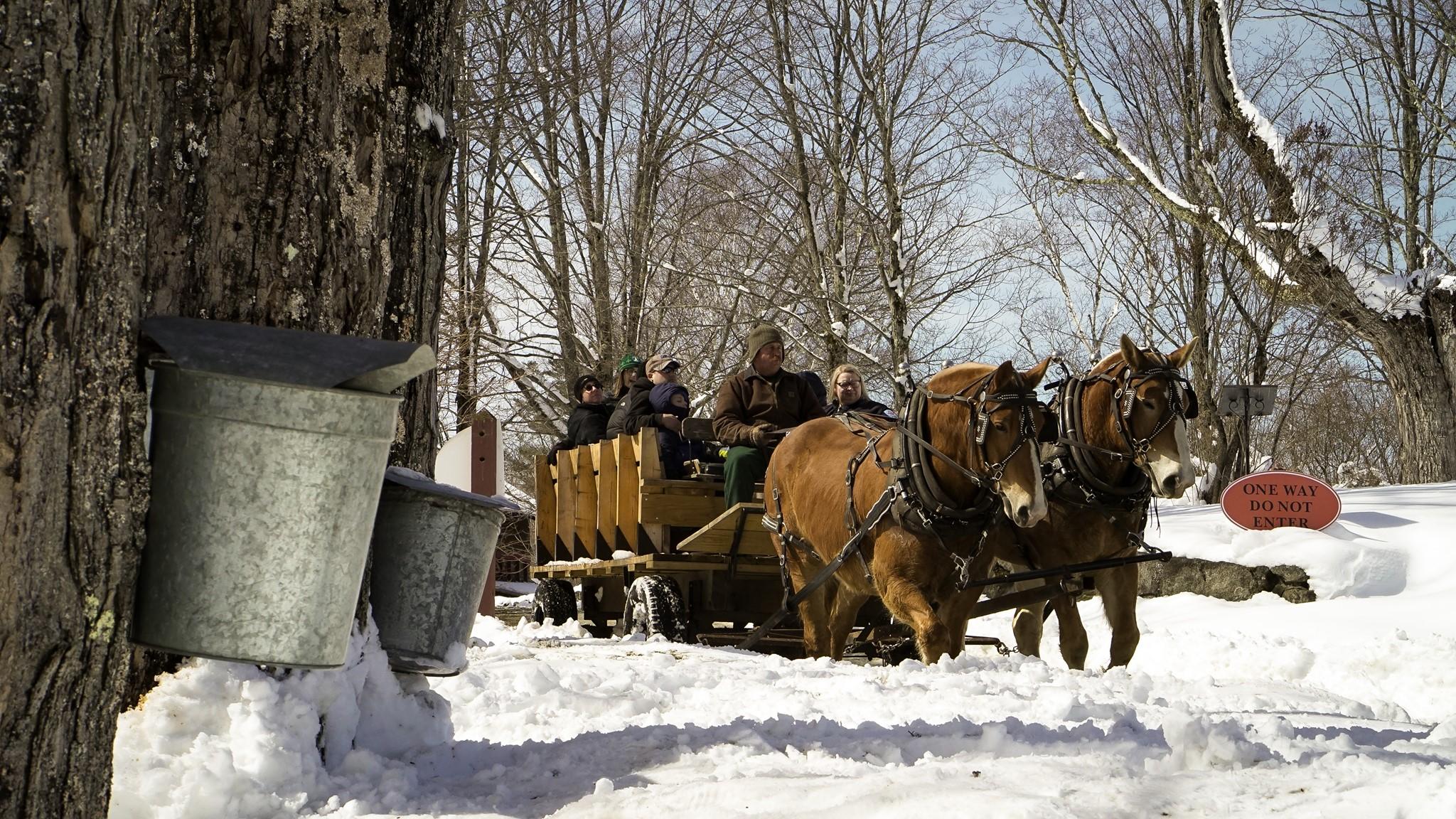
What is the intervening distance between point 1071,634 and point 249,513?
22.0ft

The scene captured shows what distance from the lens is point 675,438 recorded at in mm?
11992

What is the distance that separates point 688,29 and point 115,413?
71.3ft

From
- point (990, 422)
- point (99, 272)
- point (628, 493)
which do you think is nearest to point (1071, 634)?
point (990, 422)

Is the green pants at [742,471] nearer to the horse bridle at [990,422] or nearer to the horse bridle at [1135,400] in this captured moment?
the horse bridle at [1135,400]

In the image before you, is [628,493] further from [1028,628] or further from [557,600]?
[1028,628]

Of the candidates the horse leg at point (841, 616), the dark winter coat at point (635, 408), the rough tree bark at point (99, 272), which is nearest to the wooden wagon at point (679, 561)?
the dark winter coat at point (635, 408)

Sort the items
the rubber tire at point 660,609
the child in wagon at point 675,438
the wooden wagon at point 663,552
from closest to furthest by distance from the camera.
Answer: the rubber tire at point 660,609 < the wooden wagon at point 663,552 < the child in wagon at point 675,438

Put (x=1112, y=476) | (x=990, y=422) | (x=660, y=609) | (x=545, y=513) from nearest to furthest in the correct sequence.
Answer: (x=990, y=422) < (x=1112, y=476) < (x=660, y=609) < (x=545, y=513)

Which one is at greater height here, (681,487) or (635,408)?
(635,408)

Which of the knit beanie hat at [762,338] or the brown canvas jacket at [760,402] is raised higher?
the knit beanie hat at [762,338]

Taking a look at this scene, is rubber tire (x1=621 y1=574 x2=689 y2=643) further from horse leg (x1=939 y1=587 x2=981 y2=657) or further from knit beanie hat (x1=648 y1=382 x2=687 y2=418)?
horse leg (x1=939 y1=587 x2=981 y2=657)

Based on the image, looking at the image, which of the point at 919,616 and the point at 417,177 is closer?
the point at 417,177

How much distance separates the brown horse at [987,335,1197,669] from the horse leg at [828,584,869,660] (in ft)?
3.08

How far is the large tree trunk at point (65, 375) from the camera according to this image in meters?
2.54
